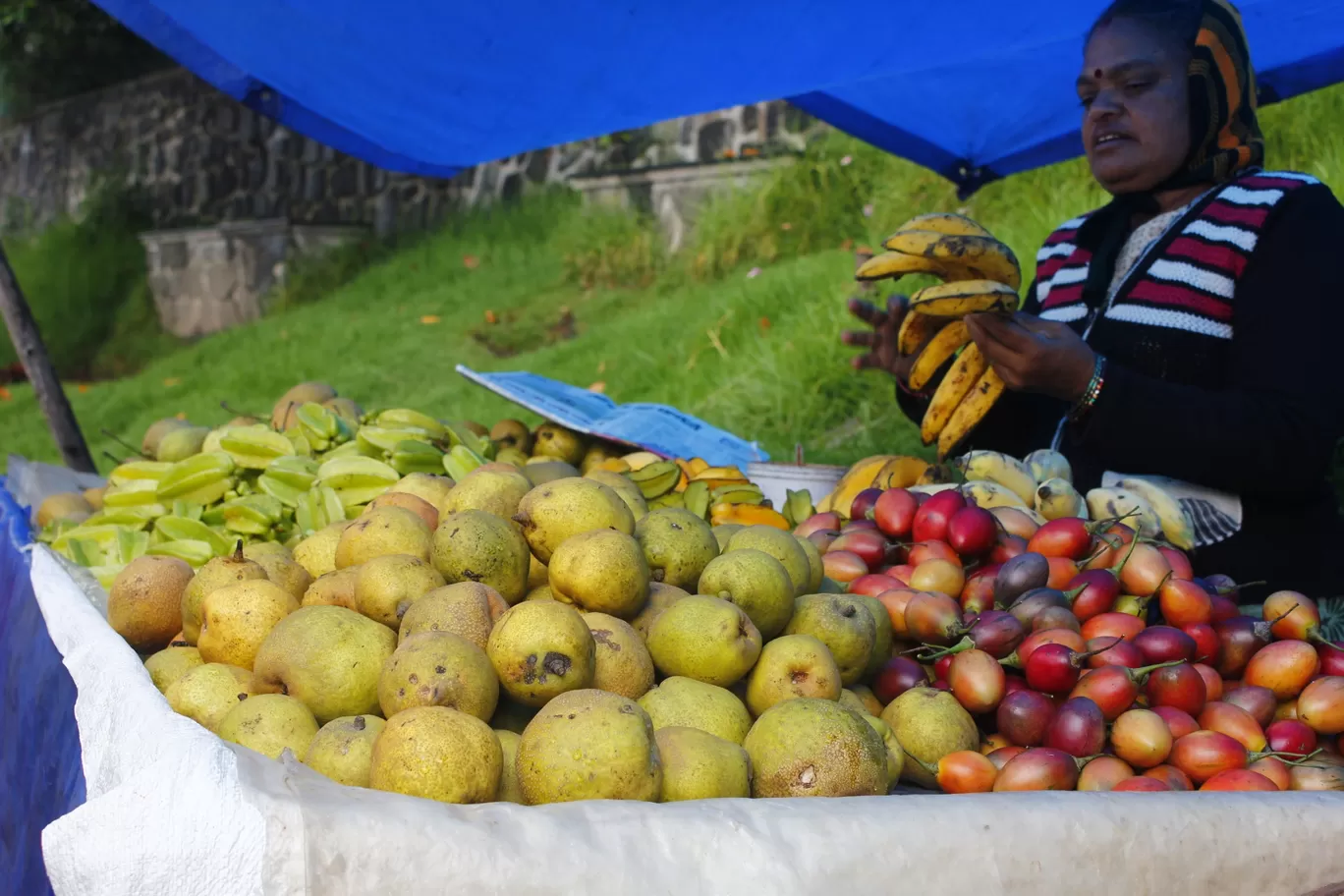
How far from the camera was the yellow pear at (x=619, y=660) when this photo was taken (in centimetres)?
169

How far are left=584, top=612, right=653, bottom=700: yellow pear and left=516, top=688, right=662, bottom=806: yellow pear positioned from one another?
0.77 feet

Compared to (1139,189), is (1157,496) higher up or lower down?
lower down

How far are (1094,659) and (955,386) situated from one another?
1097 millimetres

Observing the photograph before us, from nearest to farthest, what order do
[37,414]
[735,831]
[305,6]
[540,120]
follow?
[735,831] < [305,6] < [540,120] < [37,414]

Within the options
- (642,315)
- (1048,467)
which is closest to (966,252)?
(1048,467)

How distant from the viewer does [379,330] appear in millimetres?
10734

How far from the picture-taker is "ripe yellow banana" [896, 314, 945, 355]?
9.47ft

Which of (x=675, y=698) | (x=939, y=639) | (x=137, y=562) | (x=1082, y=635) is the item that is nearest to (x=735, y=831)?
(x=675, y=698)

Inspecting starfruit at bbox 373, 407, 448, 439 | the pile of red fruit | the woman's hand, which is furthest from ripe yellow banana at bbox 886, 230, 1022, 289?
starfruit at bbox 373, 407, 448, 439

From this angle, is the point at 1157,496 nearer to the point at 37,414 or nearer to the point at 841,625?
the point at 841,625

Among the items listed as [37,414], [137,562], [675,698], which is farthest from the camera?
[37,414]

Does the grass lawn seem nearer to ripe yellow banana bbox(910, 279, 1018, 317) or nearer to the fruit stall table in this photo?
ripe yellow banana bbox(910, 279, 1018, 317)

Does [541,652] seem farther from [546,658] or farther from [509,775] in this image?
[509,775]

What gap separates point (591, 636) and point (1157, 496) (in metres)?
1.66
